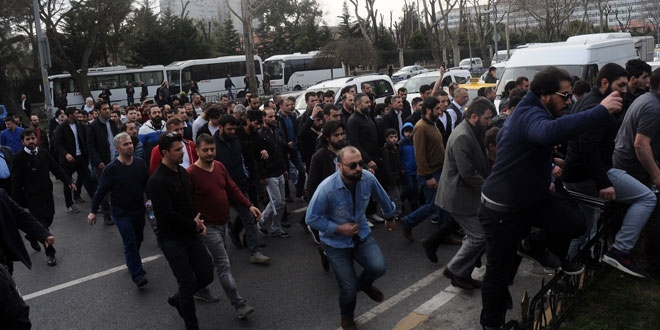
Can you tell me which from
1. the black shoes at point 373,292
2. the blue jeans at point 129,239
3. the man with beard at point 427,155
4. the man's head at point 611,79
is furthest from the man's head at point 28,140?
the man's head at point 611,79

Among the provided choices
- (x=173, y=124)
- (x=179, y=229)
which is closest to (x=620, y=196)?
(x=179, y=229)

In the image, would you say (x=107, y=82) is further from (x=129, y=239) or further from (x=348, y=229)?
(x=348, y=229)

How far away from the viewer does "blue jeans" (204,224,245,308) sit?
18.0 ft

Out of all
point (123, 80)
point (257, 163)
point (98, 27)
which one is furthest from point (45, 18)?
point (257, 163)

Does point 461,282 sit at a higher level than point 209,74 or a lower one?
lower

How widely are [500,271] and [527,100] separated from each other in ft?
3.89

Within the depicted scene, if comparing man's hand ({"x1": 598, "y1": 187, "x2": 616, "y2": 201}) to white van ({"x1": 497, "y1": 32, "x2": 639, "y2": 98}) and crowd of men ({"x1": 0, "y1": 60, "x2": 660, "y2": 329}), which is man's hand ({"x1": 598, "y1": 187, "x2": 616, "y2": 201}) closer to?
crowd of men ({"x1": 0, "y1": 60, "x2": 660, "y2": 329})

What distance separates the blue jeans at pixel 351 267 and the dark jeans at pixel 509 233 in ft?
3.56

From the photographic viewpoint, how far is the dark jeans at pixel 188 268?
16.6 feet

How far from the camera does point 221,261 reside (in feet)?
18.4

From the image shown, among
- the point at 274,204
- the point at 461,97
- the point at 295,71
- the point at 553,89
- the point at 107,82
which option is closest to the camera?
the point at 553,89

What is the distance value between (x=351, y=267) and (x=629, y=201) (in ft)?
8.46

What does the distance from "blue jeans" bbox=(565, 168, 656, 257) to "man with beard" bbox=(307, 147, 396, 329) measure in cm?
191

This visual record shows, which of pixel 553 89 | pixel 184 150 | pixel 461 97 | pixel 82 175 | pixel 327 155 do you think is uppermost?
pixel 553 89
